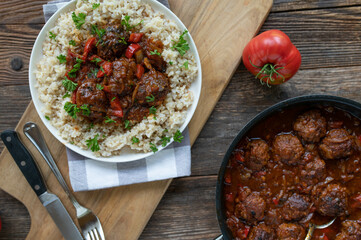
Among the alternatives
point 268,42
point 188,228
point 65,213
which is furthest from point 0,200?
point 268,42

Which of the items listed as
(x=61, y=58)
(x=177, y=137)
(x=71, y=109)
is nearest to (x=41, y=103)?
(x=71, y=109)

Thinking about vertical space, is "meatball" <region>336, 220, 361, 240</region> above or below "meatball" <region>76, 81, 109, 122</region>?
below

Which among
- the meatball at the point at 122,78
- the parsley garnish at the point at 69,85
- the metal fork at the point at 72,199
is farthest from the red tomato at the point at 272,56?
the metal fork at the point at 72,199

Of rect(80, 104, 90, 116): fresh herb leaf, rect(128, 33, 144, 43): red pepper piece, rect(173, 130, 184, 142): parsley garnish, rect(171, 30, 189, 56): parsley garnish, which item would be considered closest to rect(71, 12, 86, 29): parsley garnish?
rect(128, 33, 144, 43): red pepper piece

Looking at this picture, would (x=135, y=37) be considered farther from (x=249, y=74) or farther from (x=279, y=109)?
(x=279, y=109)

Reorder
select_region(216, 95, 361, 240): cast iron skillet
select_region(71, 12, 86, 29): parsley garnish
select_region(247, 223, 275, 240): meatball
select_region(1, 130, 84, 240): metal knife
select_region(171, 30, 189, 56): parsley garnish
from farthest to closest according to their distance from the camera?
select_region(1, 130, 84, 240): metal knife < select_region(247, 223, 275, 240): meatball < select_region(171, 30, 189, 56): parsley garnish < select_region(71, 12, 86, 29): parsley garnish < select_region(216, 95, 361, 240): cast iron skillet

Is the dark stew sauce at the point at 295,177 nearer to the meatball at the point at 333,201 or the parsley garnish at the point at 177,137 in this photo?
the meatball at the point at 333,201

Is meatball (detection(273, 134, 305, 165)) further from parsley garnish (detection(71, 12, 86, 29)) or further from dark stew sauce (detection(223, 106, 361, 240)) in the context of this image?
parsley garnish (detection(71, 12, 86, 29))

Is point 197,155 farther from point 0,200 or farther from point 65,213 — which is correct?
point 0,200
